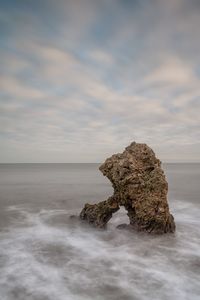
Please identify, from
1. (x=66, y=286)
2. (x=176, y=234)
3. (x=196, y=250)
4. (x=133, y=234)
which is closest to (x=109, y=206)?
(x=133, y=234)

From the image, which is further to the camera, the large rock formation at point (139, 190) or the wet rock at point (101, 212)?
the wet rock at point (101, 212)

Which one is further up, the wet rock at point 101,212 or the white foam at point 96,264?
the wet rock at point 101,212

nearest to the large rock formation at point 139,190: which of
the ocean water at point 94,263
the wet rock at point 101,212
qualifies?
the wet rock at point 101,212

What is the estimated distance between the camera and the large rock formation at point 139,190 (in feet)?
55.9

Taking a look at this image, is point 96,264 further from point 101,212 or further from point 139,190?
point 101,212

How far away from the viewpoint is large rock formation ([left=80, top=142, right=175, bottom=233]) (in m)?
17.0

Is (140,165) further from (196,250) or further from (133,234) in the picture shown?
(196,250)

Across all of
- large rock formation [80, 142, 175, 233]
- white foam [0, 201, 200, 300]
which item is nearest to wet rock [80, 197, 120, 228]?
large rock formation [80, 142, 175, 233]

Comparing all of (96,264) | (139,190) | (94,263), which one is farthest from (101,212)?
(96,264)

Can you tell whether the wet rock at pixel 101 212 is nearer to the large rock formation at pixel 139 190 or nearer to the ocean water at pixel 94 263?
the large rock formation at pixel 139 190

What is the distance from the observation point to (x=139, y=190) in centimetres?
1744

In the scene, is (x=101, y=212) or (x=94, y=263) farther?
(x=101, y=212)

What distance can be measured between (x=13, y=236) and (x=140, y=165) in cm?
875

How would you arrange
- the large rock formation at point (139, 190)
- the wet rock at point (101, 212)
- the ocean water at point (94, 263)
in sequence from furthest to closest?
the wet rock at point (101, 212) < the large rock formation at point (139, 190) < the ocean water at point (94, 263)
